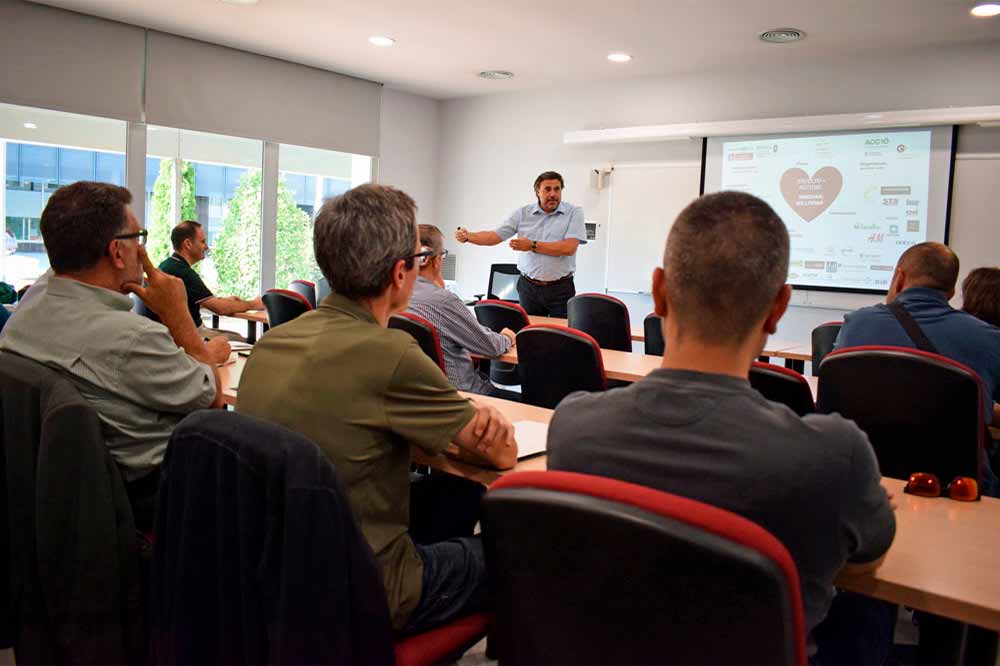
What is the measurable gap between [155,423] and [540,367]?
1717mm

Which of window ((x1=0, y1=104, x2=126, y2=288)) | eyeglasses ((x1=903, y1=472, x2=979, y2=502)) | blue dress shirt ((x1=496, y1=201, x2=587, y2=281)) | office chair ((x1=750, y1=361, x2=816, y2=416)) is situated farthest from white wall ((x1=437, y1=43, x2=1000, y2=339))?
eyeglasses ((x1=903, y1=472, x2=979, y2=502))

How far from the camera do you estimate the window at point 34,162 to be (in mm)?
5820

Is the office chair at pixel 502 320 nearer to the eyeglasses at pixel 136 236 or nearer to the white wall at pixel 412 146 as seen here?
the eyeglasses at pixel 136 236

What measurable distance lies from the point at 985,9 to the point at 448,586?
5254mm

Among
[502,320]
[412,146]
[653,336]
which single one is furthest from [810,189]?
[412,146]

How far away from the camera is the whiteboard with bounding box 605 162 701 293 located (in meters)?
7.08

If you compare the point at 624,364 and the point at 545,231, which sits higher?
the point at 545,231

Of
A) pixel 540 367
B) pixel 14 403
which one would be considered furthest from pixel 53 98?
pixel 14 403

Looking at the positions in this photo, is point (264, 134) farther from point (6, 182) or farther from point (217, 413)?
point (217, 413)

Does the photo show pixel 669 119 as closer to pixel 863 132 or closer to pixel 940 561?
pixel 863 132

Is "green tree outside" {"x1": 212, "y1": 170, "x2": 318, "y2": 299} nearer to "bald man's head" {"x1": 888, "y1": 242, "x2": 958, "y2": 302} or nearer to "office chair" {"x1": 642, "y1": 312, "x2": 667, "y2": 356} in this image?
"office chair" {"x1": 642, "y1": 312, "x2": 667, "y2": 356}

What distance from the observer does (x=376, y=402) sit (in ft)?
4.69

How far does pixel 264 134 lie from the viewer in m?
7.13

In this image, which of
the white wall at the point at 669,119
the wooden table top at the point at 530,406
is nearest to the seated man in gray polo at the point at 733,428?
the wooden table top at the point at 530,406
